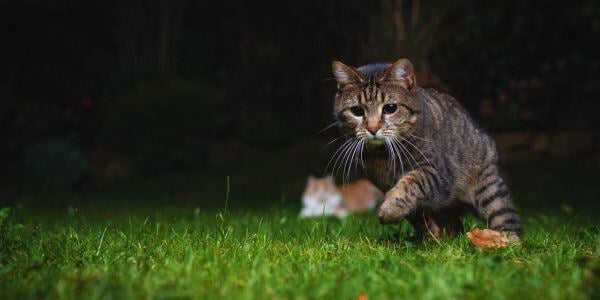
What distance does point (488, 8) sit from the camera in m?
10.3

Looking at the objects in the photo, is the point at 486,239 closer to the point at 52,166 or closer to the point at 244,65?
the point at 52,166

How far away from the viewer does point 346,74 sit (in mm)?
4117

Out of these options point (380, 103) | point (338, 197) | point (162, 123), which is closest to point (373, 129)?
point (380, 103)

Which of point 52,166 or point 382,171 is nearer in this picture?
point 382,171

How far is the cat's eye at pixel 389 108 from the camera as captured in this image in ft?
13.0

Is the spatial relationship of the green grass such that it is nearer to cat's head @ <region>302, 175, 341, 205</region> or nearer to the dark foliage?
cat's head @ <region>302, 175, 341, 205</region>

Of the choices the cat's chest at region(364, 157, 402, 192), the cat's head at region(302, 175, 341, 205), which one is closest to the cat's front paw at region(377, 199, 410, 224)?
the cat's chest at region(364, 157, 402, 192)

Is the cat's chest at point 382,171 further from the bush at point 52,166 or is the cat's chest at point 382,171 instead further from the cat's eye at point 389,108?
the bush at point 52,166

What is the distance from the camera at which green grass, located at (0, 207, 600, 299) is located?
2.48 meters

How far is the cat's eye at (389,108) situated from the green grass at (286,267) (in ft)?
2.49

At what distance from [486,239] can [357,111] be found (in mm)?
1070

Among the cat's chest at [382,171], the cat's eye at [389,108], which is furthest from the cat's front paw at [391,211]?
the cat's eye at [389,108]

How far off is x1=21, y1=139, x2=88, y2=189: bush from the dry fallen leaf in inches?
375

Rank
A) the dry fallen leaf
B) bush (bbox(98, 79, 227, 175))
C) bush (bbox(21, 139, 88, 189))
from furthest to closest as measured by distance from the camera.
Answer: bush (bbox(98, 79, 227, 175)) → bush (bbox(21, 139, 88, 189)) → the dry fallen leaf
